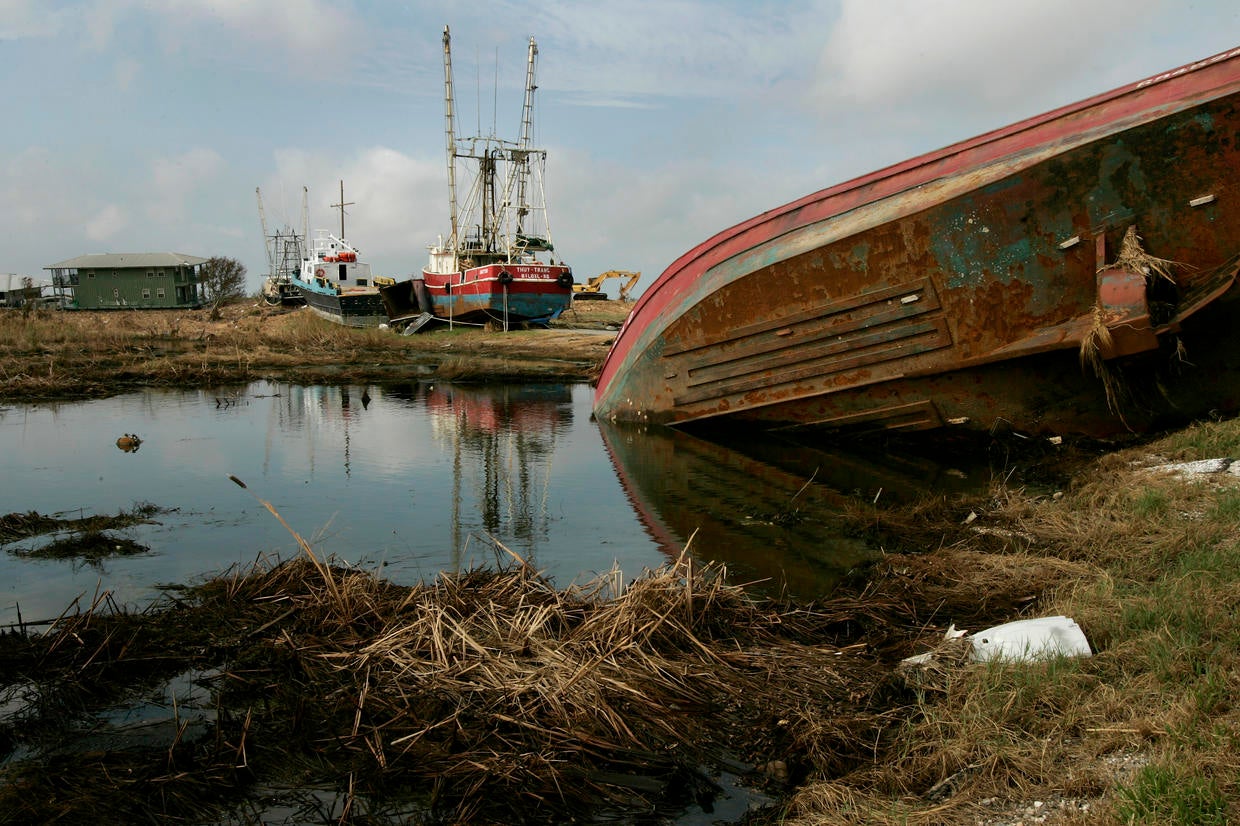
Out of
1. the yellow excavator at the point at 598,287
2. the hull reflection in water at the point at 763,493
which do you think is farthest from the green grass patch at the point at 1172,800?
the yellow excavator at the point at 598,287

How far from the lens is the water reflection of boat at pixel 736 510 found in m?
5.85

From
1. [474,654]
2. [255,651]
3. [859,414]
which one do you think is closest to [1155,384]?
[859,414]

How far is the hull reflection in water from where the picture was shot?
5.94m

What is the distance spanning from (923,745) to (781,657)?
922 millimetres

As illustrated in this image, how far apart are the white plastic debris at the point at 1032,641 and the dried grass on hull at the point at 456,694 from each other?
17.2 inches

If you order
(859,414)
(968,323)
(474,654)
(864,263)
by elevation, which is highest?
(864,263)

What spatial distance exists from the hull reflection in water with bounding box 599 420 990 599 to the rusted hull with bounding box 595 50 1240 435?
600mm

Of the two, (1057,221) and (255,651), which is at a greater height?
(1057,221)

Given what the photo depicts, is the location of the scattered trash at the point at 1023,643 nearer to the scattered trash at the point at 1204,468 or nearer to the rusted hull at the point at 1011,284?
the scattered trash at the point at 1204,468

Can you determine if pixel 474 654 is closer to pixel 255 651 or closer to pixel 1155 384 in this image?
pixel 255 651

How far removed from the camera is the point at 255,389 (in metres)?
15.8

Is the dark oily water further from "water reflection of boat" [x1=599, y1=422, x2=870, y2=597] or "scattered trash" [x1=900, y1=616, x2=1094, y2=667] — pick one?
"scattered trash" [x1=900, y1=616, x2=1094, y2=667]

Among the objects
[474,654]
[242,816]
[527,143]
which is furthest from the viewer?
[527,143]

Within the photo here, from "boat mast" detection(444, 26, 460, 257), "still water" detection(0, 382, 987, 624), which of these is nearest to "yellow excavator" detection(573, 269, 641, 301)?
"boat mast" detection(444, 26, 460, 257)
